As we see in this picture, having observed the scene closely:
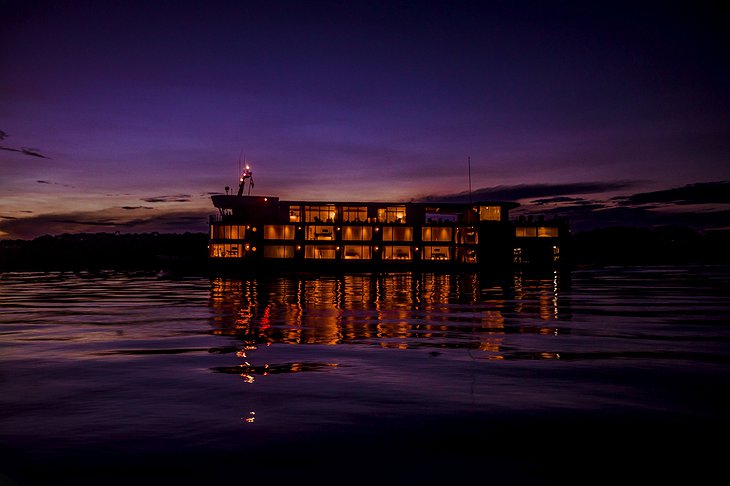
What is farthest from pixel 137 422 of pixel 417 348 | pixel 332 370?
pixel 417 348

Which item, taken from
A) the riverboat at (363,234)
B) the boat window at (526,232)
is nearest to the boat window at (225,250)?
the riverboat at (363,234)

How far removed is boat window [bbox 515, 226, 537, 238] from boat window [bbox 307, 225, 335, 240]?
27.5 metres

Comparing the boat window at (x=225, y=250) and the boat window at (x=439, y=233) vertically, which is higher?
the boat window at (x=439, y=233)

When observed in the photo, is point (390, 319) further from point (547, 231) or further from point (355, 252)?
point (547, 231)

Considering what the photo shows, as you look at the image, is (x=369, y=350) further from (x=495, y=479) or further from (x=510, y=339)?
(x=495, y=479)

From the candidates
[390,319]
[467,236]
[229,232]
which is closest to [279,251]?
[229,232]

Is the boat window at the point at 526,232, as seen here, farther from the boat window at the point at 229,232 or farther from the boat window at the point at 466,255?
the boat window at the point at 229,232

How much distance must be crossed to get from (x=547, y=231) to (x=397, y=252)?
76.9ft

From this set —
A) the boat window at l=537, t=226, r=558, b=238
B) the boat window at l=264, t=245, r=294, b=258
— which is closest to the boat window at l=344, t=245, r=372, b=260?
the boat window at l=264, t=245, r=294, b=258

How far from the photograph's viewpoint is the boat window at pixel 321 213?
77944 mm

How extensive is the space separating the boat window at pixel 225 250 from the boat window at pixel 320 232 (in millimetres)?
9135

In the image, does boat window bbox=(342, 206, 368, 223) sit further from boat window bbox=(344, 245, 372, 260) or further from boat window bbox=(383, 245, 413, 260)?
boat window bbox=(383, 245, 413, 260)

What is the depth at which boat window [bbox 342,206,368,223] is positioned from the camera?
78375mm

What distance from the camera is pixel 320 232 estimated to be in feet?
250
